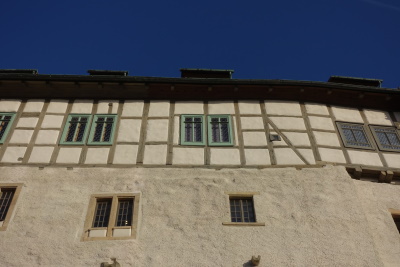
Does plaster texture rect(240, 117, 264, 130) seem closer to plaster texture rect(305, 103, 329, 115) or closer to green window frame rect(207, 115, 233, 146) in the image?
green window frame rect(207, 115, 233, 146)

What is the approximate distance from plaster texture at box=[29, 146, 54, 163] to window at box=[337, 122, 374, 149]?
426 inches

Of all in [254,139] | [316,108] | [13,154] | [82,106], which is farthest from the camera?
[316,108]

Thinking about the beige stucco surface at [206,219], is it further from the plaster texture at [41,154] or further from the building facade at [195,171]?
the plaster texture at [41,154]

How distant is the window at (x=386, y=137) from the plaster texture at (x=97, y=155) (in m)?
10.2

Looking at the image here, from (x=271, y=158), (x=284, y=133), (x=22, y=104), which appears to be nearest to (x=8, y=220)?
(x=22, y=104)

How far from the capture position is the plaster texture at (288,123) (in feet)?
51.2

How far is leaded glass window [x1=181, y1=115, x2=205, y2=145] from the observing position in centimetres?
1501

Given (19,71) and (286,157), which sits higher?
(19,71)

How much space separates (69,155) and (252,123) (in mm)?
6874

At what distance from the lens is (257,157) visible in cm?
1452

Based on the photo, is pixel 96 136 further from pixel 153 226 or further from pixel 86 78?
pixel 153 226

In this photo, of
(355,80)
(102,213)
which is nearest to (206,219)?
(102,213)

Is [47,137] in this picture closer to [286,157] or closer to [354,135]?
[286,157]

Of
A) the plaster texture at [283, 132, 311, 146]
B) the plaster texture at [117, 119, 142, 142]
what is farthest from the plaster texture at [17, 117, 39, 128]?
the plaster texture at [283, 132, 311, 146]
